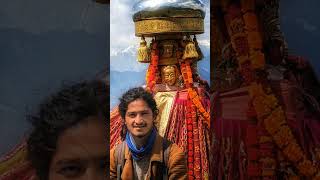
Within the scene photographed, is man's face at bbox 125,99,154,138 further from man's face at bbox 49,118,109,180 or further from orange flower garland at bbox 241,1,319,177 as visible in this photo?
orange flower garland at bbox 241,1,319,177

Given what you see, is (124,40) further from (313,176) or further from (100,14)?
(313,176)

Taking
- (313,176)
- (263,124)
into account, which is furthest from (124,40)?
(313,176)

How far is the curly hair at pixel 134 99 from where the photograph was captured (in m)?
5.20

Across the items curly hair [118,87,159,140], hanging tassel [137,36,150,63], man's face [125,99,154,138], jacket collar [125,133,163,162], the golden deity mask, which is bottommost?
jacket collar [125,133,163,162]

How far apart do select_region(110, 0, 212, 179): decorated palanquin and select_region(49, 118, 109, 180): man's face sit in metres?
0.11

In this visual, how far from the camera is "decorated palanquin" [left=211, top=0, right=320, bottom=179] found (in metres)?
5.19

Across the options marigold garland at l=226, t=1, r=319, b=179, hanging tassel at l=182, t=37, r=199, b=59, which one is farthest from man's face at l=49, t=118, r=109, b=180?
marigold garland at l=226, t=1, r=319, b=179

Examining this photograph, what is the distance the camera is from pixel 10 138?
17.3 ft

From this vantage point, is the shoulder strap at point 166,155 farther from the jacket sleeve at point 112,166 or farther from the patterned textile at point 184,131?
the jacket sleeve at point 112,166

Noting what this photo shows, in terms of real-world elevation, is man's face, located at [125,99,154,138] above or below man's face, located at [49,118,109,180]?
above

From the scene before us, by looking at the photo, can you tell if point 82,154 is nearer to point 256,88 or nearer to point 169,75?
point 169,75

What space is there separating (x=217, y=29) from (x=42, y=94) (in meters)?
1.09

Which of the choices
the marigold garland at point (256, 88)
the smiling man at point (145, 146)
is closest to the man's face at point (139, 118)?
the smiling man at point (145, 146)

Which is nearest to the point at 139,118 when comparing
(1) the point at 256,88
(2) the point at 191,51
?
(2) the point at 191,51
